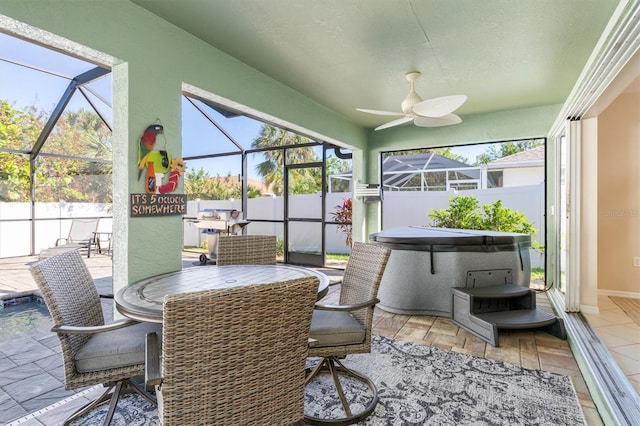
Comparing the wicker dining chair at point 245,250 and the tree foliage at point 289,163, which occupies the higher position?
the tree foliage at point 289,163

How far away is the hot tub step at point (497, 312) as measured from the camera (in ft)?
10.2

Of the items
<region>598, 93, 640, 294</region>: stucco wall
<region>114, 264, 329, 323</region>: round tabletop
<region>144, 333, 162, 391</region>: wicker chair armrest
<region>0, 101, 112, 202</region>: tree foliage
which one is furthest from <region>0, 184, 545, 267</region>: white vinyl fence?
<region>144, 333, 162, 391</region>: wicker chair armrest

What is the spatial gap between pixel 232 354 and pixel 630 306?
15.3ft

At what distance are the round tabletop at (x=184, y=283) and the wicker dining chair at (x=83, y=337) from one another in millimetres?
153

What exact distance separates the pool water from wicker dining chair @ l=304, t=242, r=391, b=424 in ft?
10.0

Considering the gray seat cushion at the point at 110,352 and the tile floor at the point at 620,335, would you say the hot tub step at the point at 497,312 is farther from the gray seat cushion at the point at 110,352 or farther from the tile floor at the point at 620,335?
the gray seat cushion at the point at 110,352

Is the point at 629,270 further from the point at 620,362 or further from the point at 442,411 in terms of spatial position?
the point at 442,411

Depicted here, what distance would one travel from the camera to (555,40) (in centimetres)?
303

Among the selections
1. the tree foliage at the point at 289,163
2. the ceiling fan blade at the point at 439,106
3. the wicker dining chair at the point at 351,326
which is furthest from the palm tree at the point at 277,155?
the wicker dining chair at the point at 351,326

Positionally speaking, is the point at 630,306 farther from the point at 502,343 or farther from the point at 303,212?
the point at 303,212

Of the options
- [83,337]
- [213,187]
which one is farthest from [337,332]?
[213,187]

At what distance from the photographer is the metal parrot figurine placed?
8.32 feet

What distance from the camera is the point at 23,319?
12.5 ft

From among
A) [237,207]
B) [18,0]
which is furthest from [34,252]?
[18,0]
